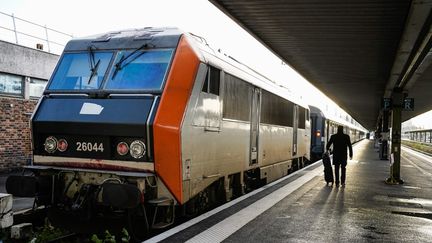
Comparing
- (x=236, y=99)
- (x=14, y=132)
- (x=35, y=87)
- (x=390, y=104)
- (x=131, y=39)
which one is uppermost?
(x=35, y=87)

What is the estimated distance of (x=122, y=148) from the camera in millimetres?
6309

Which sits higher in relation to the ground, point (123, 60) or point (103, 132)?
point (123, 60)

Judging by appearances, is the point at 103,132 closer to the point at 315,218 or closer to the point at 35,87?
the point at 315,218

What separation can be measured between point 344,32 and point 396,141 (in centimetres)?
381

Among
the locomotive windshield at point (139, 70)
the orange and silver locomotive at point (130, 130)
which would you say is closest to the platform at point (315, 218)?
the orange and silver locomotive at point (130, 130)

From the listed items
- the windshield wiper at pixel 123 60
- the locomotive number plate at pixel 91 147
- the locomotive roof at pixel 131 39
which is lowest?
the locomotive number plate at pixel 91 147

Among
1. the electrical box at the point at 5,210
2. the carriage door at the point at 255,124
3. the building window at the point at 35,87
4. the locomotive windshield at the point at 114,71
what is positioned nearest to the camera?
the electrical box at the point at 5,210

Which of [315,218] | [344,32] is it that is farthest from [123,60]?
[344,32]

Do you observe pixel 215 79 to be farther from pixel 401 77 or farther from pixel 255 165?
pixel 401 77

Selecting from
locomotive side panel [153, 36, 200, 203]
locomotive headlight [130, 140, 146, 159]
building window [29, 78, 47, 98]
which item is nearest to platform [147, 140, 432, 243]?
locomotive side panel [153, 36, 200, 203]

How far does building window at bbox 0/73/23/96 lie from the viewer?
601 inches

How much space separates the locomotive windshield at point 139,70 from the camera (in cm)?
659

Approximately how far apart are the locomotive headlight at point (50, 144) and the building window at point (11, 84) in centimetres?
Result: 967

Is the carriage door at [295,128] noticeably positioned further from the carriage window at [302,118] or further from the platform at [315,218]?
the platform at [315,218]
